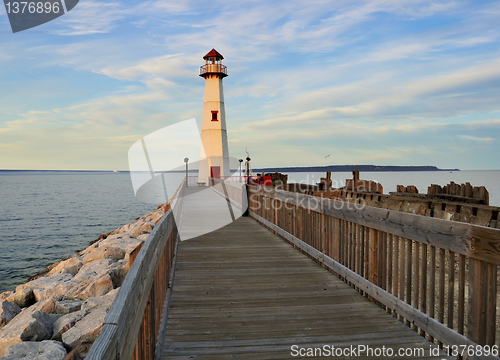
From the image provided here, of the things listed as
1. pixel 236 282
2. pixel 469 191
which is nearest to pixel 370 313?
pixel 236 282

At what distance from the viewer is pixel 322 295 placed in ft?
17.8

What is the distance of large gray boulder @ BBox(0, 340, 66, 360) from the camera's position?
5.17 m

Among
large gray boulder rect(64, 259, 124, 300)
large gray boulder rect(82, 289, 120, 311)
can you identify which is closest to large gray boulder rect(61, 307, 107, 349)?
large gray boulder rect(82, 289, 120, 311)

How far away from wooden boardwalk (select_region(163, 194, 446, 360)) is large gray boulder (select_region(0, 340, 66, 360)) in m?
1.69

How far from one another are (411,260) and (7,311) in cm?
812

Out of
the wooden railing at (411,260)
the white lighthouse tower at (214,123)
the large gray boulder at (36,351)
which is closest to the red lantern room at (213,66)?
the white lighthouse tower at (214,123)

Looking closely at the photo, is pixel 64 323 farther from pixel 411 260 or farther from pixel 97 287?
pixel 411 260

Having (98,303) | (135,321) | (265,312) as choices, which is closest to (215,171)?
(98,303)

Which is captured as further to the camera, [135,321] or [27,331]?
[27,331]

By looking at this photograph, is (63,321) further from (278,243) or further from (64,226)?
Result: (64,226)

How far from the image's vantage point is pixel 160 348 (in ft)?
12.3

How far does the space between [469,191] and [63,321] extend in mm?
11042

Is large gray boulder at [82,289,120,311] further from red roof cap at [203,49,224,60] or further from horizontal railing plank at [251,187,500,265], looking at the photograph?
red roof cap at [203,49,224,60]

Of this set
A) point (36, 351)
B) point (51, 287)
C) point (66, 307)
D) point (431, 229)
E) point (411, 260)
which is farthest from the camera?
point (51, 287)
